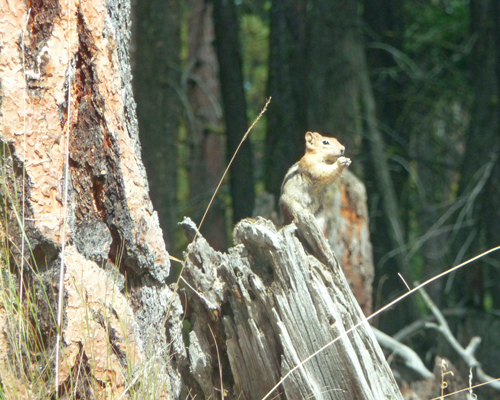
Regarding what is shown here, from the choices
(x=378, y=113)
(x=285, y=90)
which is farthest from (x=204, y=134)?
(x=378, y=113)

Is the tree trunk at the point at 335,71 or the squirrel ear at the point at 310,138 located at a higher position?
the tree trunk at the point at 335,71

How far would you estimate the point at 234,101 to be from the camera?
670 cm

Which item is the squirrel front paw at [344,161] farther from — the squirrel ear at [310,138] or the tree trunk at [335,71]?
the tree trunk at [335,71]

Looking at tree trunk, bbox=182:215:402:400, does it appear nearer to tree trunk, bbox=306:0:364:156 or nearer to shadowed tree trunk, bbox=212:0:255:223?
tree trunk, bbox=306:0:364:156

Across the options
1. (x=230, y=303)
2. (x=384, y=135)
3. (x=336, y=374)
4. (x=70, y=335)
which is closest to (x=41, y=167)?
(x=70, y=335)

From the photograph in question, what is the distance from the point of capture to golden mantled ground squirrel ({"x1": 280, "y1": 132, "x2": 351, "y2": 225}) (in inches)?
138

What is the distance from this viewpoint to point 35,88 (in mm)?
2002

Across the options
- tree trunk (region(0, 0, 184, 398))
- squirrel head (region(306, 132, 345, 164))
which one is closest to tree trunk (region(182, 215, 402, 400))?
tree trunk (region(0, 0, 184, 398))

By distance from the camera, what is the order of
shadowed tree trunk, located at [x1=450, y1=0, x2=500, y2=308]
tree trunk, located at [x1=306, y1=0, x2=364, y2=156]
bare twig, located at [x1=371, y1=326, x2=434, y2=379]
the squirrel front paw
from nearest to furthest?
1. the squirrel front paw
2. bare twig, located at [x1=371, y1=326, x2=434, y2=379]
3. tree trunk, located at [x1=306, y1=0, x2=364, y2=156]
4. shadowed tree trunk, located at [x1=450, y1=0, x2=500, y2=308]

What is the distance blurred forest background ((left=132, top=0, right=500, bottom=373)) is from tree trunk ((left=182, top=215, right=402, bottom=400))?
7.66ft

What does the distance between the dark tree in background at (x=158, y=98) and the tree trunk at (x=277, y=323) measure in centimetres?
359

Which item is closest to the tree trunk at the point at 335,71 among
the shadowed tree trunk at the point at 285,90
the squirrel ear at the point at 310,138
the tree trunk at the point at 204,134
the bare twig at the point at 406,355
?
the shadowed tree trunk at the point at 285,90

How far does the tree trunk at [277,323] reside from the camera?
2168 millimetres

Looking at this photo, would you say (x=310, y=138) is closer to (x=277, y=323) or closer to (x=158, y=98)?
(x=277, y=323)
